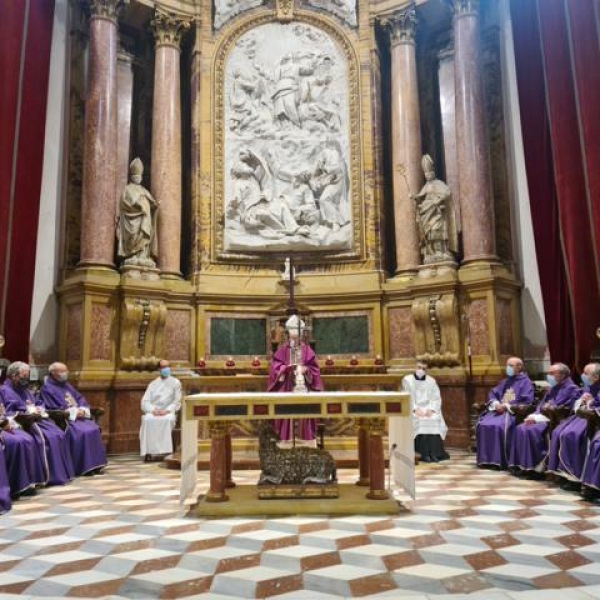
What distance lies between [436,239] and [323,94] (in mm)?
3599

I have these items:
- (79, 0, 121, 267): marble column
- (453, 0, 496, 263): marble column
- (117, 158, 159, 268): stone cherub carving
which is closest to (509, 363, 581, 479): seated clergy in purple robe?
(453, 0, 496, 263): marble column

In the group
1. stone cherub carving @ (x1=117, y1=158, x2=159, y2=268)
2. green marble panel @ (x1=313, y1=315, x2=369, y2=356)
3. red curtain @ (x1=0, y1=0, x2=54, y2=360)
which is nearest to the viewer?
red curtain @ (x1=0, y1=0, x2=54, y2=360)

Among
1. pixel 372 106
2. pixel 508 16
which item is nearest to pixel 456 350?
pixel 372 106

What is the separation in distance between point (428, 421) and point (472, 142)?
4.76 meters

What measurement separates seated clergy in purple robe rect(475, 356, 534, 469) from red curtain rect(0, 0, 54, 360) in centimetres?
660

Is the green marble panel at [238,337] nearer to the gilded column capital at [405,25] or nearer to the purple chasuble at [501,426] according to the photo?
the purple chasuble at [501,426]

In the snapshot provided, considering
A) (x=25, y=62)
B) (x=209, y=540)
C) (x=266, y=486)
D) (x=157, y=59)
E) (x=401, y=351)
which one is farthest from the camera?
(x=157, y=59)

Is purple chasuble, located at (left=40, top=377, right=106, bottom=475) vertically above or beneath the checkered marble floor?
above

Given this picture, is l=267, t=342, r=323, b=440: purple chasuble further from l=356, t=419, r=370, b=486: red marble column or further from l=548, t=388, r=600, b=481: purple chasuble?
l=548, t=388, r=600, b=481: purple chasuble

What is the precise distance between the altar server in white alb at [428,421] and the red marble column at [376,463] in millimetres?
2934

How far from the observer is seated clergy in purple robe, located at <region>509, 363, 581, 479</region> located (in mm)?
7371

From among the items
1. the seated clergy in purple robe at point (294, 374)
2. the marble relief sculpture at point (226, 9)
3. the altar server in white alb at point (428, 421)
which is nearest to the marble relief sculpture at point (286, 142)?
the marble relief sculpture at point (226, 9)

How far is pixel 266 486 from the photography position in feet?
19.9

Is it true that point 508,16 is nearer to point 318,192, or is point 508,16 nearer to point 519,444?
point 318,192
